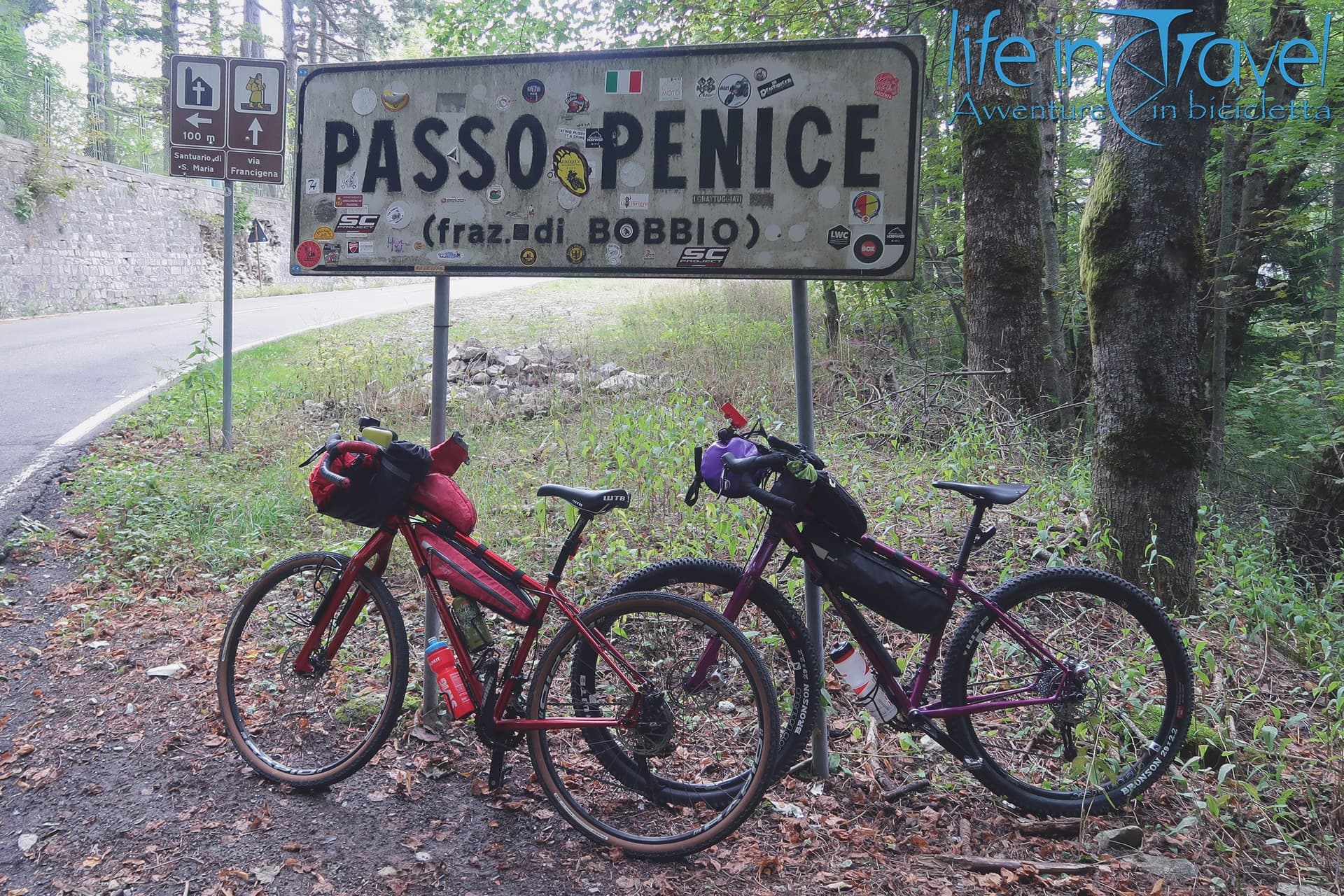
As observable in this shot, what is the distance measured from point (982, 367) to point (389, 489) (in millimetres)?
5674

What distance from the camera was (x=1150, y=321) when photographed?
4262 mm

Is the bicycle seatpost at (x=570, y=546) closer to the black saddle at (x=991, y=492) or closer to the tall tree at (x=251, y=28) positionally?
the black saddle at (x=991, y=492)

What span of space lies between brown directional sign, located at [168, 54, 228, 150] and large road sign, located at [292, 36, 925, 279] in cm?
511

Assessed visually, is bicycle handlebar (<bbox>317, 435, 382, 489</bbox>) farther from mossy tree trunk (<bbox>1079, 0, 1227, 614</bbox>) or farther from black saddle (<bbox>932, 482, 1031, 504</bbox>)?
mossy tree trunk (<bbox>1079, 0, 1227, 614</bbox>)

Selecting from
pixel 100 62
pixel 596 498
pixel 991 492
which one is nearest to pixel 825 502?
pixel 991 492

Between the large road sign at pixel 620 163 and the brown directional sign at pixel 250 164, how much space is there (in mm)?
4901

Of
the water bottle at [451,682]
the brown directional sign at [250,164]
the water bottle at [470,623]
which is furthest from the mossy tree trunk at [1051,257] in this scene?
the brown directional sign at [250,164]

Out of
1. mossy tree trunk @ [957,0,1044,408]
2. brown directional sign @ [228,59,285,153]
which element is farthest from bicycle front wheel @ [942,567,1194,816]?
brown directional sign @ [228,59,285,153]

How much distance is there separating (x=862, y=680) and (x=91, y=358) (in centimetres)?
1228

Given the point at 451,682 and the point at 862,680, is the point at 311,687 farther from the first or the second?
the point at 862,680

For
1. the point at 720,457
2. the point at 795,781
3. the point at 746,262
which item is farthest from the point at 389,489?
the point at 795,781

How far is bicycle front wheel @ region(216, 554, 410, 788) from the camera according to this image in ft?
10.5

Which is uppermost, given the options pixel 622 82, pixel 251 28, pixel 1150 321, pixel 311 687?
pixel 251 28

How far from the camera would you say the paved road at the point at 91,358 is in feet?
23.7
